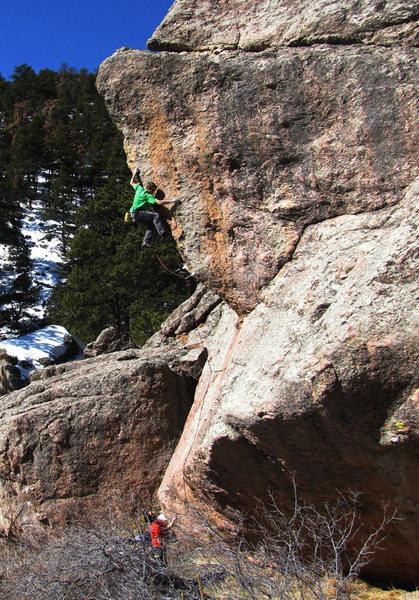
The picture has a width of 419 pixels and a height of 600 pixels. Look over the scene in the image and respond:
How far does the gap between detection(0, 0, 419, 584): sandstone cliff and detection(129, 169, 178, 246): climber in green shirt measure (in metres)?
0.15

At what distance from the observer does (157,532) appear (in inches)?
207

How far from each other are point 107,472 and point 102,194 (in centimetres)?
1146

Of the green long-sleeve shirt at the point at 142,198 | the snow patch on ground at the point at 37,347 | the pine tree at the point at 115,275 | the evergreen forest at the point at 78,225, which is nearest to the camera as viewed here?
the green long-sleeve shirt at the point at 142,198

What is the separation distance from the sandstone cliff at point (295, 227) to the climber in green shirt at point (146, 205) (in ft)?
0.49

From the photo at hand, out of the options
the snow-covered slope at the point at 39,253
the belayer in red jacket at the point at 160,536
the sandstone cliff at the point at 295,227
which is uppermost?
the snow-covered slope at the point at 39,253

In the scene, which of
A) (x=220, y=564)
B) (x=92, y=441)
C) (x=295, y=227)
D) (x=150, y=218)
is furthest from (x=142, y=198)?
(x=220, y=564)

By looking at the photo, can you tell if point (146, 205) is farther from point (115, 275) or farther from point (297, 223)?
point (115, 275)

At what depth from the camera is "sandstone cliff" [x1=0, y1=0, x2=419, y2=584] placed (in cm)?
412

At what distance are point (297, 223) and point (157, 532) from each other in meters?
3.24

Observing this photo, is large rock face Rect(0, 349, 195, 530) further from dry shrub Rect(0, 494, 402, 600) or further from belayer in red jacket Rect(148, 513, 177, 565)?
belayer in red jacket Rect(148, 513, 177, 565)

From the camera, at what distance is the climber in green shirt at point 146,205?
604 cm

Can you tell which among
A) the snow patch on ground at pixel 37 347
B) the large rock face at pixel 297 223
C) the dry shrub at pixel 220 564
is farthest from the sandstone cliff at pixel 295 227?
the snow patch on ground at pixel 37 347

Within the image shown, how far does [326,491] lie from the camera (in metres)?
4.79

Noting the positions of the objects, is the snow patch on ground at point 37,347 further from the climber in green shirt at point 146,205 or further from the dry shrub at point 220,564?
the dry shrub at point 220,564
